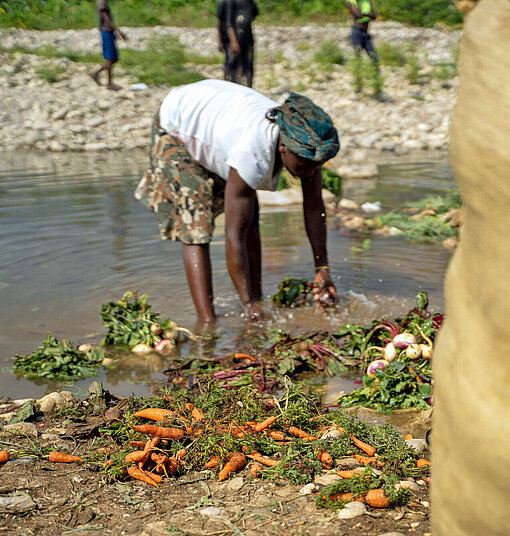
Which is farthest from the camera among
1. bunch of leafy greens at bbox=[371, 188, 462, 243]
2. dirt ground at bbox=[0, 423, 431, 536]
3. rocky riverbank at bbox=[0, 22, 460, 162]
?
rocky riverbank at bbox=[0, 22, 460, 162]

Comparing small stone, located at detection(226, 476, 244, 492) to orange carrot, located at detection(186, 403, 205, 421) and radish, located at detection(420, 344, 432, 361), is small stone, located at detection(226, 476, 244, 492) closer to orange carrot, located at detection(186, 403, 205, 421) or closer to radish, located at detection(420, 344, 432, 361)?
orange carrot, located at detection(186, 403, 205, 421)

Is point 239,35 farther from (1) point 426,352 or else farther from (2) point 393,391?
(2) point 393,391

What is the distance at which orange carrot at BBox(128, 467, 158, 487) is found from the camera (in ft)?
8.00

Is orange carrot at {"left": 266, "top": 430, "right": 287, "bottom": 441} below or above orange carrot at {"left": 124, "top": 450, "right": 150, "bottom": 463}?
below

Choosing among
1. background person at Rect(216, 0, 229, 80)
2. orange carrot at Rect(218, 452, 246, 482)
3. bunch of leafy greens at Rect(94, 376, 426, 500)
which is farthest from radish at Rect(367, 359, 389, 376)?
background person at Rect(216, 0, 229, 80)

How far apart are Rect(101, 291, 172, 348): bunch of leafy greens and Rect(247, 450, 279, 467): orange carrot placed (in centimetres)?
A: 178

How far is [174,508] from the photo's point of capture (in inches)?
90.7

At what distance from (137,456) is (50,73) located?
16770 millimetres

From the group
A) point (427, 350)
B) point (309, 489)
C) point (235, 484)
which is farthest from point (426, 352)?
point (235, 484)

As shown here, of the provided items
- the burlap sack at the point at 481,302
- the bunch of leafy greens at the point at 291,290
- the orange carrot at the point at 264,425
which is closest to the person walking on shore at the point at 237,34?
the bunch of leafy greens at the point at 291,290

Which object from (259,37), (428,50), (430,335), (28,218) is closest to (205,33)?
(259,37)

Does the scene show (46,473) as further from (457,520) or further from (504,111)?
(504,111)

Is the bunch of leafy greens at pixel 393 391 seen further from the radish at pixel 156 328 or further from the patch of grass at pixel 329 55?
the patch of grass at pixel 329 55

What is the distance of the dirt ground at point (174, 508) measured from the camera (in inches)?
84.8
